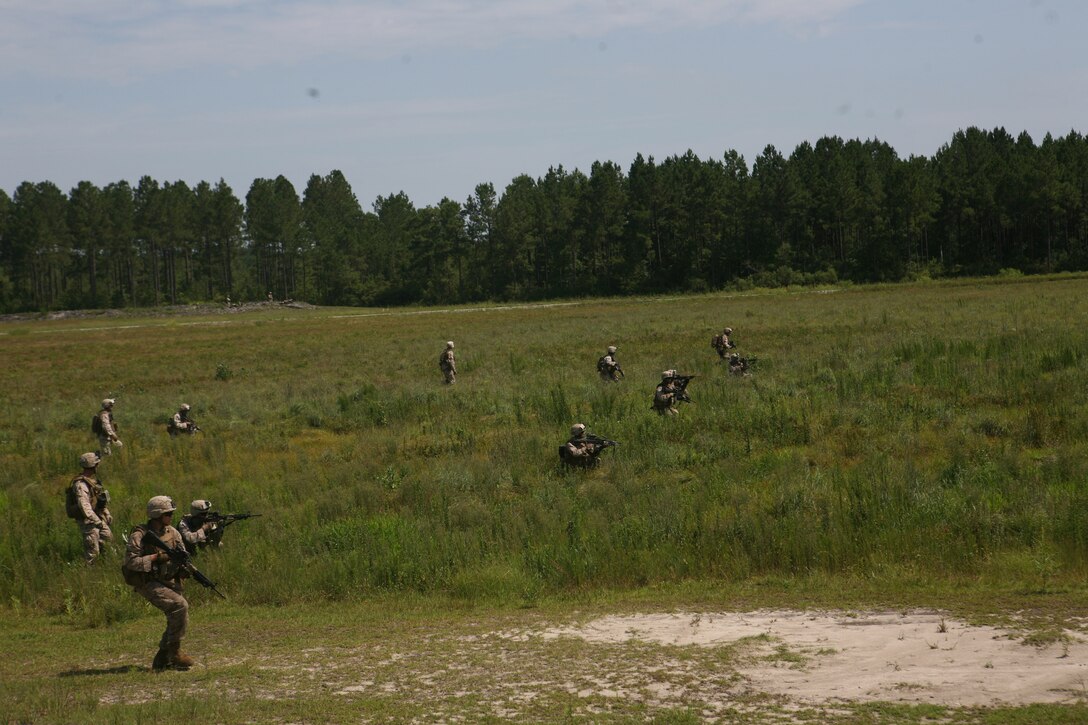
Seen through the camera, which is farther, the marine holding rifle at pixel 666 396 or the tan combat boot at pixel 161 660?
Answer: the marine holding rifle at pixel 666 396

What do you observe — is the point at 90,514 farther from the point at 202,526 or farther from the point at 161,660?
the point at 161,660

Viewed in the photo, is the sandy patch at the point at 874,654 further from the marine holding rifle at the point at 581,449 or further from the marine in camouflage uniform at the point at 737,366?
the marine in camouflage uniform at the point at 737,366

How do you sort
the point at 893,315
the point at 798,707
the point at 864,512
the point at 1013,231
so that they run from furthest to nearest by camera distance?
the point at 1013,231 < the point at 893,315 < the point at 864,512 < the point at 798,707

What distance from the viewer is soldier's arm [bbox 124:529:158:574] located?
397 inches

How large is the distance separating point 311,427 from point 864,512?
1599 centimetres

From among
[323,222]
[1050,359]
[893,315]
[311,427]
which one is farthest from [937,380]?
[323,222]

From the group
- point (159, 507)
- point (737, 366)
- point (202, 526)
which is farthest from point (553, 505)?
point (737, 366)

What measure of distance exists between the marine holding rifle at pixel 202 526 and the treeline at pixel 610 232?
90.1m

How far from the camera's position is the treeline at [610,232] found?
332 ft

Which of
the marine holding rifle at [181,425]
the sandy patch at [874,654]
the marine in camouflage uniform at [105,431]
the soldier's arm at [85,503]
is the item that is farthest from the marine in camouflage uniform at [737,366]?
the soldier's arm at [85,503]

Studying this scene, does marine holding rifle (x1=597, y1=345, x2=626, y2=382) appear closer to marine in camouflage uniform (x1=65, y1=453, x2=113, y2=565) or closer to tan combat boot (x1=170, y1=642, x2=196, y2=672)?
marine in camouflage uniform (x1=65, y1=453, x2=113, y2=565)

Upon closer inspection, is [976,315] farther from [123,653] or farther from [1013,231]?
[1013,231]

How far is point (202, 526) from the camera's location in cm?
1448

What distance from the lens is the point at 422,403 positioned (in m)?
26.8
